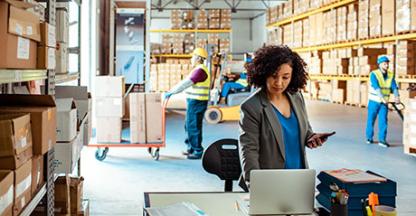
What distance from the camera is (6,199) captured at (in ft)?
7.64

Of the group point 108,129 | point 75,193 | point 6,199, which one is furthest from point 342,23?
point 6,199

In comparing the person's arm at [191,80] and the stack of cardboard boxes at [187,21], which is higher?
the stack of cardboard boxes at [187,21]

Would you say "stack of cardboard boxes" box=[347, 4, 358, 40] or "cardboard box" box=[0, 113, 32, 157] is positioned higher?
"stack of cardboard boxes" box=[347, 4, 358, 40]

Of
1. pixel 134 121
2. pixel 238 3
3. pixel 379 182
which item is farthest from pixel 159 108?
pixel 238 3

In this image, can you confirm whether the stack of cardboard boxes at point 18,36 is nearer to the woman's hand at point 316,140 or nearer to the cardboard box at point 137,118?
the woman's hand at point 316,140

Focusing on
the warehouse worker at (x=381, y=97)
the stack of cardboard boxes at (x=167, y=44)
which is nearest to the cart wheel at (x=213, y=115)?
the warehouse worker at (x=381, y=97)

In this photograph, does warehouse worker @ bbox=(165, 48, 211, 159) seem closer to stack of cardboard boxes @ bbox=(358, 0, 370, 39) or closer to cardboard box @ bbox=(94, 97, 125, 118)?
cardboard box @ bbox=(94, 97, 125, 118)

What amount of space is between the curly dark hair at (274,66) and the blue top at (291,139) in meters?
0.20

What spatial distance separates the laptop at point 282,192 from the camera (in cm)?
248

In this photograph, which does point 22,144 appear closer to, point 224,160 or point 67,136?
point 67,136

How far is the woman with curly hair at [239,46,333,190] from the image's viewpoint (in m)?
3.33

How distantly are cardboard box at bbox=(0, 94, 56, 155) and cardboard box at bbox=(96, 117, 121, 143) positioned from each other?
202 inches

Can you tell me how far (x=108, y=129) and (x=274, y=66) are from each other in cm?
526

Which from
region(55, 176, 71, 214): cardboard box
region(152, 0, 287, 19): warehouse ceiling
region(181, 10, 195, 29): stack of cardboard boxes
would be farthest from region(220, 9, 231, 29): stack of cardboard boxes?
region(55, 176, 71, 214): cardboard box
